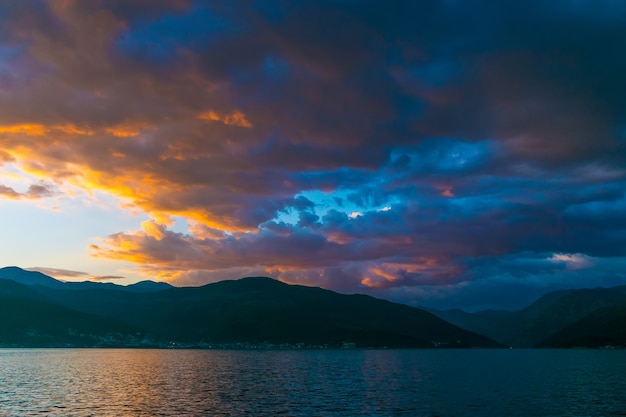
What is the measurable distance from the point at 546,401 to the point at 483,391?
27429 millimetres

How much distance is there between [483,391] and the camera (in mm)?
153000

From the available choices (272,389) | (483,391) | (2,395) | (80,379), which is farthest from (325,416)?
(80,379)

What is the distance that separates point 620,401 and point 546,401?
17303 millimetres

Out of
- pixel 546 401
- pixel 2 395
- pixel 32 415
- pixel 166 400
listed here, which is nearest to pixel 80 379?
pixel 2 395

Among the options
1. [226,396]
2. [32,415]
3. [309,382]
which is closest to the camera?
[32,415]

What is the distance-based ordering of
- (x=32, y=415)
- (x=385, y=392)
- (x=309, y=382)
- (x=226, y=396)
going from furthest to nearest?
(x=309, y=382) < (x=385, y=392) < (x=226, y=396) < (x=32, y=415)

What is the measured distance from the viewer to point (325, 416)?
99438mm

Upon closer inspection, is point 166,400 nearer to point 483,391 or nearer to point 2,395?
point 2,395

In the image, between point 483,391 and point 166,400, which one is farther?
point 483,391

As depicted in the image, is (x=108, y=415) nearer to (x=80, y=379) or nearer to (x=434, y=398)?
(x=434, y=398)

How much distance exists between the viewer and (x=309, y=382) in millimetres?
176500

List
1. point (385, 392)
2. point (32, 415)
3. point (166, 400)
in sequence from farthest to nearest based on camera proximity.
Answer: point (385, 392) < point (166, 400) < point (32, 415)

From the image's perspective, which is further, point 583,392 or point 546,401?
point 583,392

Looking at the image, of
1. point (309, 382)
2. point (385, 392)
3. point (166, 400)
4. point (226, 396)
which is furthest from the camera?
point (309, 382)
